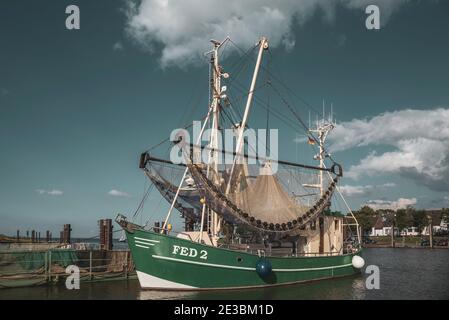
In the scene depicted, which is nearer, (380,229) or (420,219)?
(420,219)

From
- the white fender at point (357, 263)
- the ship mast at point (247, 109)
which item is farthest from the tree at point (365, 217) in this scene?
the ship mast at point (247, 109)

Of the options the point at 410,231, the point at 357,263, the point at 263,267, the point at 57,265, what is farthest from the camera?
the point at 410,231

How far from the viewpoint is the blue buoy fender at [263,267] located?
2773 centimetres

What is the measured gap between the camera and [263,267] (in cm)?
2770

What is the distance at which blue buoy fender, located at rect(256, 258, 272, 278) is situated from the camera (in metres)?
27.7

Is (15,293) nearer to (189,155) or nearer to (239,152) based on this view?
(189,155)

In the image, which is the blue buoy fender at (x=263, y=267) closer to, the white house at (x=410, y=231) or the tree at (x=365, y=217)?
the tree at (x=365, y=217)

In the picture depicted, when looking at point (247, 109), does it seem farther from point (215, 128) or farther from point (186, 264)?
point (186, 264)

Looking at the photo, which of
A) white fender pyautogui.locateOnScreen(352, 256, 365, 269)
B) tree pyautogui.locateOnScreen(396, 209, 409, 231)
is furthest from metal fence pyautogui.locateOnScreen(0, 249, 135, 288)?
tree pyautogui.locateOnScreen(396, 209, 409, 231)

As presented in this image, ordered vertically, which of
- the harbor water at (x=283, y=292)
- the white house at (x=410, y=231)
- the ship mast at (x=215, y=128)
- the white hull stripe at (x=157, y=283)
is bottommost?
the white house at (x=410, y=231)

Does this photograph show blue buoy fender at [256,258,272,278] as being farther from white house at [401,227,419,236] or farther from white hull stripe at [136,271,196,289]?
white house at [401,227,419,236]

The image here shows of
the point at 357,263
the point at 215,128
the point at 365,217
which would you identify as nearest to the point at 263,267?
the point at 215,128

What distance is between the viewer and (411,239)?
11638 cm
